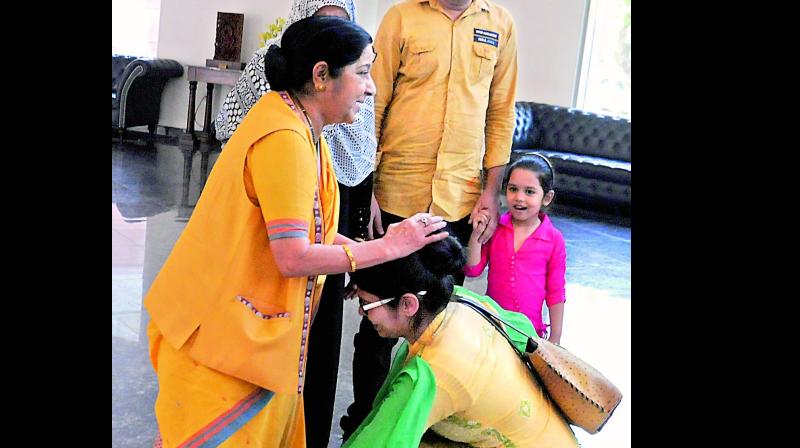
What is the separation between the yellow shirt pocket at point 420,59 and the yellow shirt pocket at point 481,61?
12 centimetres

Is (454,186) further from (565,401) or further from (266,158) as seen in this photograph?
(266,158)

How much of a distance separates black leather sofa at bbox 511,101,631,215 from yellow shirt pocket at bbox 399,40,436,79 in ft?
19.8

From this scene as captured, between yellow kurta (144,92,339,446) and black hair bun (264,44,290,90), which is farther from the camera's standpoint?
black hair bun (264,44,290,90)

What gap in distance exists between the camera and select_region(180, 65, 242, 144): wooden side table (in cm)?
1027

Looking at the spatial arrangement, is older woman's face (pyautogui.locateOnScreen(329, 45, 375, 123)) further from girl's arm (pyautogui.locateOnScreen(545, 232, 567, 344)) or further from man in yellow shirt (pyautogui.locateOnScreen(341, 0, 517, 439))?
girl's arm (pyautogui.locateOnScreen(545, 232, 567, 344))

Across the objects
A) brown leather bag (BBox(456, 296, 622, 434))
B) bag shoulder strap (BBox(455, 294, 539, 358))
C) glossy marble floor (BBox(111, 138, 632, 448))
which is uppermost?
bag shoulder strap (BBox(455, 294, 539, 358))

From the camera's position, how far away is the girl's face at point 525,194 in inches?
112

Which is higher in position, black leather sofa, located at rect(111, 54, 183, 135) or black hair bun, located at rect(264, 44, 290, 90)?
black hair bun, located at rect(264, 44, 290, 90)

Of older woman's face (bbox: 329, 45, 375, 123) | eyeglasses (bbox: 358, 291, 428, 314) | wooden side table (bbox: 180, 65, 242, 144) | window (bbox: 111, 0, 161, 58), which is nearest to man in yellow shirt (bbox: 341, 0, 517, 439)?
eyeglasses (bbox: 358, 291, 428, 314)

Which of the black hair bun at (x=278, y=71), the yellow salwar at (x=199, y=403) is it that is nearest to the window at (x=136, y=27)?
the black hair bun at (x=278, y=71)

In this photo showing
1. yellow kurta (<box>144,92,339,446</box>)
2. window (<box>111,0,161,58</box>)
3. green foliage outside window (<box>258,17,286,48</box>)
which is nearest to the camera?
yellow kurta (<box>144,92,339,446</box>)

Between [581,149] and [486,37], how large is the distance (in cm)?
679
